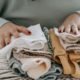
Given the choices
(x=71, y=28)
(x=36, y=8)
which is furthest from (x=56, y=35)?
(x=36, y=8)

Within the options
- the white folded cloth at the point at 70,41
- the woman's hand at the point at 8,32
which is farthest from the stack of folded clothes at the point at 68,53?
the woman's hand at the point at 8,32

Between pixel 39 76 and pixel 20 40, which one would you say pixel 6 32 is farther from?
pixel 39 76

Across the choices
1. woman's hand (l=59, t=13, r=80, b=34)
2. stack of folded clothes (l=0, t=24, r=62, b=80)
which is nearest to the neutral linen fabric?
woman's hand (l=59, t=13, r=80, b=34)

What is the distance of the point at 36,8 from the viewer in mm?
848

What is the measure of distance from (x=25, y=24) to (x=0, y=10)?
0.35ft

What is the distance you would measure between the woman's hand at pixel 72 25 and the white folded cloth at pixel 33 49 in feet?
0.27

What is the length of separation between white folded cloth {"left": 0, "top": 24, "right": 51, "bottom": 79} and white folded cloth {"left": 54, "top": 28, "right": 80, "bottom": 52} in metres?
0.05

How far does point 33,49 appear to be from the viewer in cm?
65

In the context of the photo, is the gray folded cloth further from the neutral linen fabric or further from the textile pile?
the neutral linen fabric

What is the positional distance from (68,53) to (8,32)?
21cm

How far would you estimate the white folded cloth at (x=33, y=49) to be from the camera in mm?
619

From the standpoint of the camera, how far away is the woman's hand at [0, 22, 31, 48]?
0.72m

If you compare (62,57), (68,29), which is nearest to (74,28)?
(68,29)

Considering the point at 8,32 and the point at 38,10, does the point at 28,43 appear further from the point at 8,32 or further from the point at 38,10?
the point at 38,10
